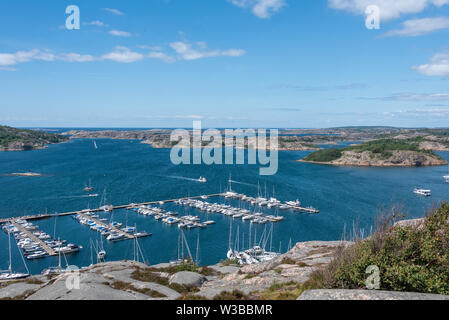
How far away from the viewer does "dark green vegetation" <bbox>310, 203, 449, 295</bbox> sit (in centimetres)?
793

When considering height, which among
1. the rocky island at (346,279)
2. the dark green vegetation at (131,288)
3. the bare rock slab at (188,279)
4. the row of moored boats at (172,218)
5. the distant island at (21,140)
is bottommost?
the row of moored boats at (172,218)

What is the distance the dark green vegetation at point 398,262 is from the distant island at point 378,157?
333 ft

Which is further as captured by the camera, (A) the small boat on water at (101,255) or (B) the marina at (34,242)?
(B) the marina at (34,242)

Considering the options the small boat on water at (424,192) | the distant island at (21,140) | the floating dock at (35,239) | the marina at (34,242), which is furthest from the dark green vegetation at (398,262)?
the distant island at (21,140)

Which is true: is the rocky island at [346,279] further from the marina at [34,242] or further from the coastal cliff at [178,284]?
the marina at [34,242]

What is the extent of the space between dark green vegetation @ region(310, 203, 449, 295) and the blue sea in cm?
823

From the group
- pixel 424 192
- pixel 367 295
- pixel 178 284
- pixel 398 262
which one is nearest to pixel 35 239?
pixel 178 284

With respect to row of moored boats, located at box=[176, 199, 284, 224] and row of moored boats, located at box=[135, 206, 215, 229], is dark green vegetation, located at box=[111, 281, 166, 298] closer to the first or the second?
row of moored boats, located at box=[135, 206, 215, 229]

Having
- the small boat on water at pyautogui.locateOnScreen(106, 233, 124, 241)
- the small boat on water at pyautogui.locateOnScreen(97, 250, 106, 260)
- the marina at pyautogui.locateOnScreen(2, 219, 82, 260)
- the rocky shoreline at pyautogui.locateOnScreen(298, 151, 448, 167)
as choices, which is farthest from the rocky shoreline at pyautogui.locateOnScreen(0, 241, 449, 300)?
the rocky shoreline at pyautogui.locateOnScreen(298, 151, 448, 167)

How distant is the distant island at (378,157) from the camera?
337ft

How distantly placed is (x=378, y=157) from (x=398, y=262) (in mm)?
108648

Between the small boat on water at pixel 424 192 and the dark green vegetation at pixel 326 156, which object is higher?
the dark green vegetation at pixel 326 156
